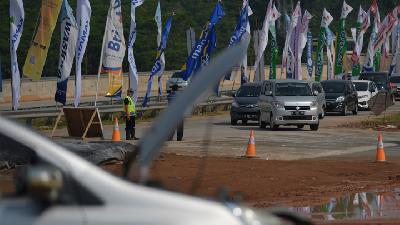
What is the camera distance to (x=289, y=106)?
3509 cm

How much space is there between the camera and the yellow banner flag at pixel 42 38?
30.7m

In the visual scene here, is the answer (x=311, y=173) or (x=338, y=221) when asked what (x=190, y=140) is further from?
(x=338, y=221)

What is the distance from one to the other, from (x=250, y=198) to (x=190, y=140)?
13243 mm

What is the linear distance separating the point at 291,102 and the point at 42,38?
880 cm

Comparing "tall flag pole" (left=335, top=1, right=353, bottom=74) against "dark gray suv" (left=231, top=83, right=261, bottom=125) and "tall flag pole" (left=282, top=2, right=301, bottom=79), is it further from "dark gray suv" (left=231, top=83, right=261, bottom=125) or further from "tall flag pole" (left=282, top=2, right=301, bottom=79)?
"dark gray suv" (left=231, top=83, right=261, bottom=125)

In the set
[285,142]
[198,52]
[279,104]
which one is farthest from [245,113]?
[285,142]

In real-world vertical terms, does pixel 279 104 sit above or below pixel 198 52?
below

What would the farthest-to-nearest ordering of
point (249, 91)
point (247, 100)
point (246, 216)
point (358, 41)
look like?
point (358, 41), point (249, 91), point (247, 100), point (246, 216)

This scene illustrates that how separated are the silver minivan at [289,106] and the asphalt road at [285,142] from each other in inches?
14.7

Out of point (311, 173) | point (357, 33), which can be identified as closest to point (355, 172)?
point (311, 173)

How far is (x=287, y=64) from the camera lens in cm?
→ 5634

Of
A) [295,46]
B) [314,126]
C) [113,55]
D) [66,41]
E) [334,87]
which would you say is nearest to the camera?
[66,41]

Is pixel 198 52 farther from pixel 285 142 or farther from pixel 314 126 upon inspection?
pixel 285 142

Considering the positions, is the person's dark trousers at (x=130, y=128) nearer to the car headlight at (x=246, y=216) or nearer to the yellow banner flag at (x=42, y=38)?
the yellow banner flag at (x=42, y=38)
